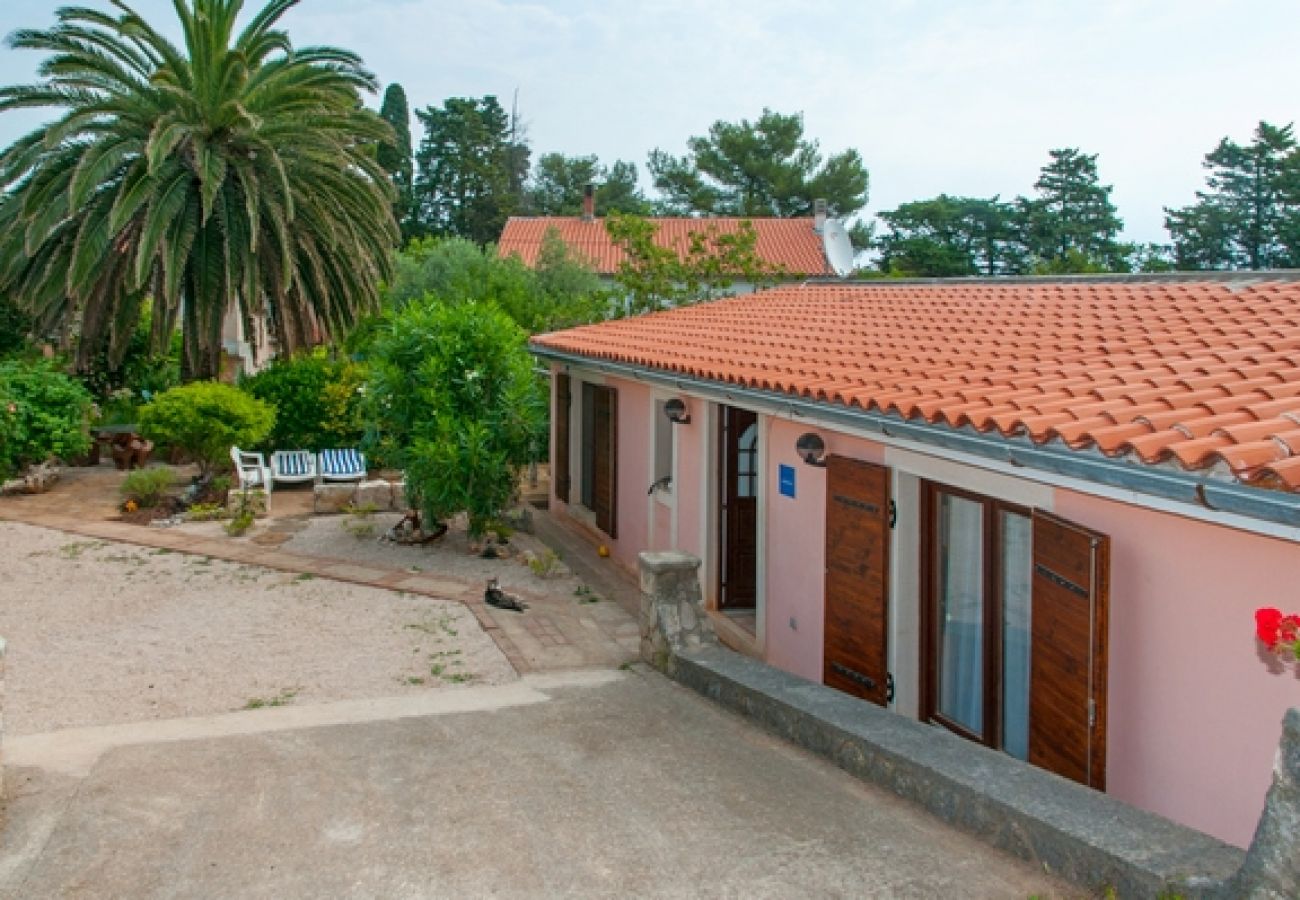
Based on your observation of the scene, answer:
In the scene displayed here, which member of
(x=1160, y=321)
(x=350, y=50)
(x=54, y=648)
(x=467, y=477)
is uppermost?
(x=350, y=50)

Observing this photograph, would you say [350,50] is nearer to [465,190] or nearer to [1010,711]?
[1010,711]

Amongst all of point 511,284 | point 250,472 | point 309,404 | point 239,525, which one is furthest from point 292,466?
point 511,284

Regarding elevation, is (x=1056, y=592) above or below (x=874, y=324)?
below

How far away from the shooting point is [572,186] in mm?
75250

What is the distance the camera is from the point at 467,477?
13.4 m

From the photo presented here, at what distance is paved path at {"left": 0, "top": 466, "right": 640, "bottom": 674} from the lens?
9977 millimetres

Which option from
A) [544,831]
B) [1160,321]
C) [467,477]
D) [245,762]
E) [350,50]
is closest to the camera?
[544,831]

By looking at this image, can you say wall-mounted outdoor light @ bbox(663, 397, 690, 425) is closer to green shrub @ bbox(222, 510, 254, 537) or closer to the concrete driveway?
the concrete driveway

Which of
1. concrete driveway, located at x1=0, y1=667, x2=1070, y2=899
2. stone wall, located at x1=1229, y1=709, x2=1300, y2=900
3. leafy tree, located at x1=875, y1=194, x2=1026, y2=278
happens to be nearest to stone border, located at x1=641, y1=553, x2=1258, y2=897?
stone wall, located at x1=1229, y1=709, x2=1300, y2=900

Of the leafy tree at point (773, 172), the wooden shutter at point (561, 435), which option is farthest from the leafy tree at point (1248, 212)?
the wooden shutter at point (561, 435)

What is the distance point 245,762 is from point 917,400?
4.35 metres

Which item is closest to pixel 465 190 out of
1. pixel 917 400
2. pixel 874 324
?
pixel 874 324

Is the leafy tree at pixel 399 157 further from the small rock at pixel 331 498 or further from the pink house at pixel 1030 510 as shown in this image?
the pink house at pixel 1030 510

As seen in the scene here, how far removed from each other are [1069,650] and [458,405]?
Answer: 9.16m
